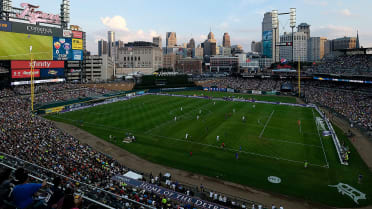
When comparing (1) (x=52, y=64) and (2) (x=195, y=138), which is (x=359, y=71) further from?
(1) (x=52, y=64)

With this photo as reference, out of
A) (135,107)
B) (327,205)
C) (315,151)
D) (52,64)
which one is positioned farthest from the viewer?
(52,64)

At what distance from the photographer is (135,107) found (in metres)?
63.4

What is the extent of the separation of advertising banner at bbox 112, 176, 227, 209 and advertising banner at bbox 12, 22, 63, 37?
55954 millimetres

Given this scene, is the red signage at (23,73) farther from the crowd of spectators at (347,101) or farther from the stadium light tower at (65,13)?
the crowd of spectators at (347,101)

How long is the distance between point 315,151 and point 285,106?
3477 cm

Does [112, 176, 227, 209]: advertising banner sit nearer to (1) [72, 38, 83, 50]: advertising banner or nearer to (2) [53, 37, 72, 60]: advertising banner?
(2) [53, 37, 72, 60]: advertising banner

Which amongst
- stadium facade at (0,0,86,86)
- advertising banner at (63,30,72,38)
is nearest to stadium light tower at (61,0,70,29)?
stadium facade at (0,0,86,86)

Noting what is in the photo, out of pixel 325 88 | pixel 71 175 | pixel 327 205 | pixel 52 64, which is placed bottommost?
pixel 327 205

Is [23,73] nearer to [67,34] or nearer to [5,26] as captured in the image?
[5,26]

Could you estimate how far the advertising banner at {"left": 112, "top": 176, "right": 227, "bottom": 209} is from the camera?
20.2 m

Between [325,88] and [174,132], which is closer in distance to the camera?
[174,132]

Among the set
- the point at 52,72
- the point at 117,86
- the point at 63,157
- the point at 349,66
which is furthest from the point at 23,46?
the point at 349,66

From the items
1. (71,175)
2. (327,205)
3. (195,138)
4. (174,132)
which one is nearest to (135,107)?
(174,132)

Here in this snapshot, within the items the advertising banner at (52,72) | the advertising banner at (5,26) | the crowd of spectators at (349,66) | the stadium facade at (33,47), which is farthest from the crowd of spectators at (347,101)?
the advertising banner at (5,26)
